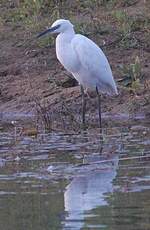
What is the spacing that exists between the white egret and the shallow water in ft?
4.74

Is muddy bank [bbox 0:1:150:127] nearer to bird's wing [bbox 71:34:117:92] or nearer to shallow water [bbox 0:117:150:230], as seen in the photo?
bird's wing [bbox 71:34:117:92]

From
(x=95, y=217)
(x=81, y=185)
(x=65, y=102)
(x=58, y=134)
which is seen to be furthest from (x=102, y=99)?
(x=95, y=217)

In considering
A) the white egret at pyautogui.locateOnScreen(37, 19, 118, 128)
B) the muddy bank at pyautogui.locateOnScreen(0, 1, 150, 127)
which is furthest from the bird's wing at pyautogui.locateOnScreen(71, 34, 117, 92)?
the muddy bank at pyautogui.locateOnScreen(0, 1, 150, 127)

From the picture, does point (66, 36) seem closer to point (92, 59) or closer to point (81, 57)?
point (81, 57)

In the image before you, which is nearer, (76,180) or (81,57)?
(76,180)

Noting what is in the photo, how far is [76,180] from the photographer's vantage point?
8.05m

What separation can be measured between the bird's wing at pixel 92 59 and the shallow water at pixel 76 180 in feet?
4.63

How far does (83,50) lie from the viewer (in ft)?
41.2

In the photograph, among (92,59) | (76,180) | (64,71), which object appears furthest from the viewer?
(64,71)

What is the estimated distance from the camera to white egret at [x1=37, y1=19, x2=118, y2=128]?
41.3 ft

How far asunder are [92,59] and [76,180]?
474 centimetres

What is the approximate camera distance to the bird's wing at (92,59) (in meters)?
12.6

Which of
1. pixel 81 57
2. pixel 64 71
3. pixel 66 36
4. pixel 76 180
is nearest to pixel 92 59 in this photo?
pixel 81 57

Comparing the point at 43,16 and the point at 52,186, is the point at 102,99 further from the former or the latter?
the point at 52,186
